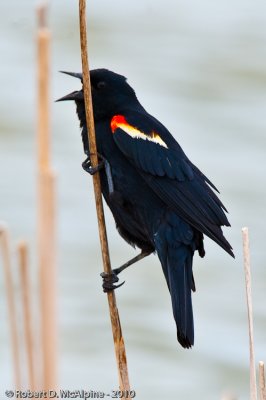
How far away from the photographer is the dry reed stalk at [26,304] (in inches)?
74.2

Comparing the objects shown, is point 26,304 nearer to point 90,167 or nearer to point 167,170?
point 90,167

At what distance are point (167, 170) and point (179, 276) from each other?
35 centimetres

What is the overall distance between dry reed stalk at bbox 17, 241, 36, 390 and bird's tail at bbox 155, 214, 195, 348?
921 millimetres

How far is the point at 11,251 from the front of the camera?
2035mm

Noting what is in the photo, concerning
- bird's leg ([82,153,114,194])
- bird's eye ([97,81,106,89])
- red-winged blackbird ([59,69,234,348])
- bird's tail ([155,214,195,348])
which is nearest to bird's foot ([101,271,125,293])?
red-winged blackbird ([59,69,234,348])

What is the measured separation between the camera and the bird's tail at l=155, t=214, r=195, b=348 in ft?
9.36

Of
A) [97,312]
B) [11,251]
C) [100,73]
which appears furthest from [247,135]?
[11,251]

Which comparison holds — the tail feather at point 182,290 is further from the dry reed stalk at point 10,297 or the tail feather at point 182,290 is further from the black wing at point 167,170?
the dry reed stalk at point 10,297

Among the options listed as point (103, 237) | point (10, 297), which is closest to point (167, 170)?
point (103, 237)

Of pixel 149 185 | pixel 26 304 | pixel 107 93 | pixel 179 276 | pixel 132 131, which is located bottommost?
pixel 26 304

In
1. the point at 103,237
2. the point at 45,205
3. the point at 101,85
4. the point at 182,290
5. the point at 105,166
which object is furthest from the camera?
the point at 101,85

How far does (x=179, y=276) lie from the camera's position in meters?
2.95

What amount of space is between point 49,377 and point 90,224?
129 inches

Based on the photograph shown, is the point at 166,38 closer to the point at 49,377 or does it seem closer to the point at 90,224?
the point at 90,224
